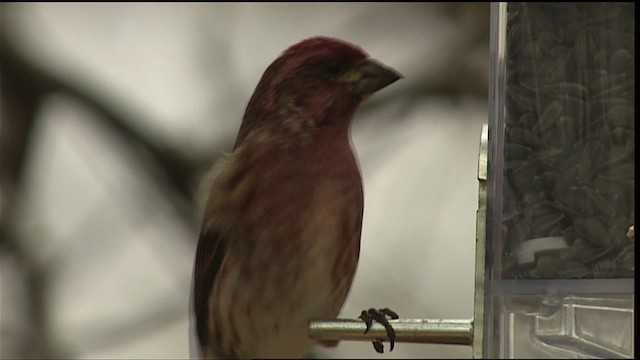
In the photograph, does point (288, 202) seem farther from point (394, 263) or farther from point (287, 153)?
point (394, 263)

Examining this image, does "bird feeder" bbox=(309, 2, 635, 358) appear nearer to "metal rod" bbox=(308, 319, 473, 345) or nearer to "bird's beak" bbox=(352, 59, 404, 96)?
"metal rod" bbox=(308, 319, 473, 345)

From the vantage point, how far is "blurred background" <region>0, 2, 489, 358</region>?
139 centimetres

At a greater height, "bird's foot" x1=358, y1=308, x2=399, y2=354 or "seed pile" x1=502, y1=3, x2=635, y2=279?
"seed pile" x1=502, y1=3, x2=635, y2=279

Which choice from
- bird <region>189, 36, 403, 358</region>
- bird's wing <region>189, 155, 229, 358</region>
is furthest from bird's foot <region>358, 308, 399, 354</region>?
bird's wing <region>189, 155, 229, 358</region>

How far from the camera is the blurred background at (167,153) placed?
139 cm

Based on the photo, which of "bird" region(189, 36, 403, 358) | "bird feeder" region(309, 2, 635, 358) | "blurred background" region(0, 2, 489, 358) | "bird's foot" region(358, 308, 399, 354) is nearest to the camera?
"bird feeder" region(309, 2, 635, 358)

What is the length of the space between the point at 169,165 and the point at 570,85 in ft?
2.78

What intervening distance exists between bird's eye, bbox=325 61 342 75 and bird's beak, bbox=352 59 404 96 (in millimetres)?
29

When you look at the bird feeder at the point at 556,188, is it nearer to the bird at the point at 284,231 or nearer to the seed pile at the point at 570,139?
the seed pile at the point at 570,139

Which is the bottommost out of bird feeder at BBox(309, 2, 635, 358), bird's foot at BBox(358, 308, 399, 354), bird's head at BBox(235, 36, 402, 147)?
bird's foot at BBox(358, 308, 399, 354)

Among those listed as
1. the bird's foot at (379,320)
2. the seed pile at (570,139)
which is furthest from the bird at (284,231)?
the seed pile at (570,139)

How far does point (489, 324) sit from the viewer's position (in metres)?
0.67

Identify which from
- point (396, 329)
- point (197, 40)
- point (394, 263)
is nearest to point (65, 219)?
point (197, 40)

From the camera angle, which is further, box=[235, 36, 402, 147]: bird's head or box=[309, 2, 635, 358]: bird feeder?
box=[235, 36, 402, 147]: bird's head
